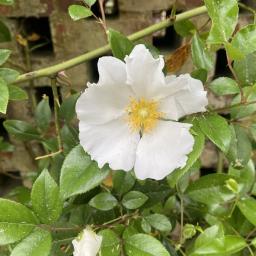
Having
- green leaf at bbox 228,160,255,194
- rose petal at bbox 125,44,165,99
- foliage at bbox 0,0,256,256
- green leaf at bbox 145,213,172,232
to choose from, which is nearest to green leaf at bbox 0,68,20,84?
foliage at bbox 0,0,256,256

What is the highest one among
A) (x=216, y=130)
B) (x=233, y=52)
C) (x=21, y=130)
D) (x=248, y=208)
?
(x=233, y=52)

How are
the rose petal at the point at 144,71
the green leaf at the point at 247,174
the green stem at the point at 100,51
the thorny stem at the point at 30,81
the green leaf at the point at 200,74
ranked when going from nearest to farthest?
1. the rose petal at the point at 144,71
2. the green leaf at the point at 200,74
3. the green stem at the point at 100,51
4. the green leaf at the point at 247,174
5. the thorny stem at the point at 30,81

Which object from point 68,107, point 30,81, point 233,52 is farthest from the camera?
point 30,81

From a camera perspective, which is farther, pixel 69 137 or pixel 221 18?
pixel 69 137

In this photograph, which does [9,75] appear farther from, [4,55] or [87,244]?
[87,244]

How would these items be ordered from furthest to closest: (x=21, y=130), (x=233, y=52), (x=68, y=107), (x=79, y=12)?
(x=21, y=130) < (x=68, y=107) < (x=79, y=12) < (x=233, y=52)

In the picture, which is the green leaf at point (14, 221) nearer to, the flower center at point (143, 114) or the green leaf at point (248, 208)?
the flower center at point (143, 114)

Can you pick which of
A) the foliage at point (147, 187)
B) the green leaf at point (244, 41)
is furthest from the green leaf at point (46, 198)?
the green leaf at point (244, 41)

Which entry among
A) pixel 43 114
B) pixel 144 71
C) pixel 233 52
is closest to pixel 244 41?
pixel 233 52
